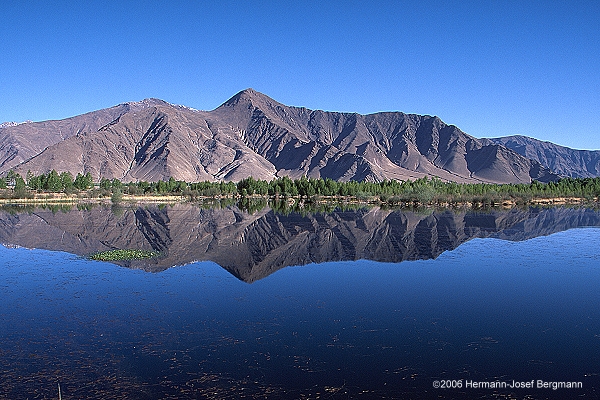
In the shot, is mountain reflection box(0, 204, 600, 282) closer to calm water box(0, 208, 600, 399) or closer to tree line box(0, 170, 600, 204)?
calm water box(0, 208, 600, 399)

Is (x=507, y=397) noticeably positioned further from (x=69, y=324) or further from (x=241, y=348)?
(x=69, y=324)

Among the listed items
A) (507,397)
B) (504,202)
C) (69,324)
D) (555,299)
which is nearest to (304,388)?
(507,397)

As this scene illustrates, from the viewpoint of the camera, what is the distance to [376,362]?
15.9 meters

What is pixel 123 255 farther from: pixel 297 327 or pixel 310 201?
pixel 310 201

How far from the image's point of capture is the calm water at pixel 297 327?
14.4 m

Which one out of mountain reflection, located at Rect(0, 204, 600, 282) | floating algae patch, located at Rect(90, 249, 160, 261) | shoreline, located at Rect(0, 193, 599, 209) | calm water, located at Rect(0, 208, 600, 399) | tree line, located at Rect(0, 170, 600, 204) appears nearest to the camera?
calm water, located at Rect(0, 208, 600, 399)

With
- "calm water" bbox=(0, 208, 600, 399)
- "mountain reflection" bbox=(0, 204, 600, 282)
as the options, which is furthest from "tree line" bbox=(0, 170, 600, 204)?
"calm water" bbox=(0, 208, 600, 399)

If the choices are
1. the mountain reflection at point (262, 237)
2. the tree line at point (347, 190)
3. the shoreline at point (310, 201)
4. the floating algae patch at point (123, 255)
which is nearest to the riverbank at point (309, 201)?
the shoreline at point (310, 201)

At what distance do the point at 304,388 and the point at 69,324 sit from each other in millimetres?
10967

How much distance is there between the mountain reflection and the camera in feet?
122

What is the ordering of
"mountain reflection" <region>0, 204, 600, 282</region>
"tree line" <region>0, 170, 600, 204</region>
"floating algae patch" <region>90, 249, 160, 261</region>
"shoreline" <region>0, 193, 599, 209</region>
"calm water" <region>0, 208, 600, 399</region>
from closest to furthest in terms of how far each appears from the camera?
"calm water" <region>0, 208, 600, 399</region>
"floating algae patch" <region>90, 249, 160, 261</region>
"mountain reflection" <region>0, 204, 600, 282</region>
"shoreline" <region>0, 193, 599, 209</region>
"tree line" <region>0, 170, 600, 204</region>

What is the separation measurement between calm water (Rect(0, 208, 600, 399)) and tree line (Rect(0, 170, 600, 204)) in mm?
78758

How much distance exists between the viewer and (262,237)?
159 ft

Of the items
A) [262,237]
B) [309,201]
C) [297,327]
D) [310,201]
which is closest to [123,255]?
[262,237]
